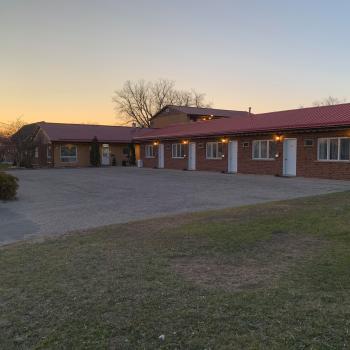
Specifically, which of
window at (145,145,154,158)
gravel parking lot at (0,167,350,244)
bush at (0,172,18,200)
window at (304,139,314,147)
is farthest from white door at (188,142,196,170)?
bush at (0,172,18,200)

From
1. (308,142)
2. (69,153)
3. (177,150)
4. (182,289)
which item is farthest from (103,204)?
(69,153)

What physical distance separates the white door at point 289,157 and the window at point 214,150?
5.70 m

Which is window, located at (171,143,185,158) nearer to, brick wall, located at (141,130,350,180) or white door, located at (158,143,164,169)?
white door, located at (158,143,164,169)

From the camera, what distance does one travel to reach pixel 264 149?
2325 cm

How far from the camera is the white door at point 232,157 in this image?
25.4 metres

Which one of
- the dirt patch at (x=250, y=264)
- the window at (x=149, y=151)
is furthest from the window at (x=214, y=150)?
the dirt patch at (x=250, y=264)

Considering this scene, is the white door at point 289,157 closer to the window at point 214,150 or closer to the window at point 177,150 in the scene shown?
the window at point 214,150

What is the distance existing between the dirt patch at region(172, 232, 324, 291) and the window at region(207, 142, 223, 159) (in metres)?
20.5

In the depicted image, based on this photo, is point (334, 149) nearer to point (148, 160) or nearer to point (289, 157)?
point (289, 157)

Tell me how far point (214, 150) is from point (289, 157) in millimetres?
6891

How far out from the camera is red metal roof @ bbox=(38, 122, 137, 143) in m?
37.8

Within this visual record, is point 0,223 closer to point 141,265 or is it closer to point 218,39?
point 141,265

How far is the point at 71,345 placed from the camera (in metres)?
3.11

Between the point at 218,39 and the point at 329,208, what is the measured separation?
14.4 m
